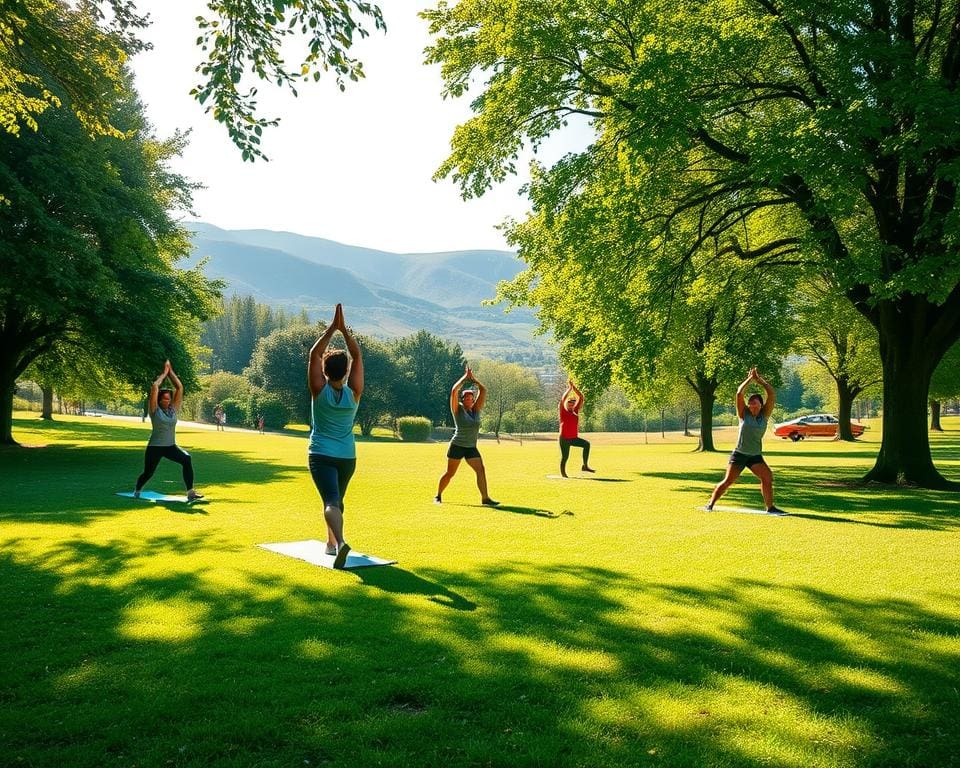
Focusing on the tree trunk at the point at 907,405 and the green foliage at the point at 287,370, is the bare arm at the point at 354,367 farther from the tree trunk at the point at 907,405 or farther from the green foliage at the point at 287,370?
the green foliage at the point at 287,370

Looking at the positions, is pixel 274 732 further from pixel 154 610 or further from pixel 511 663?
pixel 154 610

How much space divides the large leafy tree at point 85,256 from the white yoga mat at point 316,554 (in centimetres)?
1569

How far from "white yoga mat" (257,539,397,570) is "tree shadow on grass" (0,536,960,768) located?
76 cm

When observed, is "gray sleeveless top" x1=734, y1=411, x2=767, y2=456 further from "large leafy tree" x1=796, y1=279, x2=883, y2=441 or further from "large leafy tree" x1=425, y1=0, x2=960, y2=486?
"large leafy tree" x1=796, y1=279, x2=883, y2=441

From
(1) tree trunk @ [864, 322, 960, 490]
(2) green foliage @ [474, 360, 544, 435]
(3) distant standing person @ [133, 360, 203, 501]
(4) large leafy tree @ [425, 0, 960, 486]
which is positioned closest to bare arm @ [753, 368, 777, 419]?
(4) large leafy tree @ [425, 0, 960, 486]

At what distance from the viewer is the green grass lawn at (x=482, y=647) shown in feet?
12.2

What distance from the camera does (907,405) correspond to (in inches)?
695

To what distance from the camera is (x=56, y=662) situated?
15.6 feet

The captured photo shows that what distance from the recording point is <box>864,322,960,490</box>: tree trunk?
17.6 meters

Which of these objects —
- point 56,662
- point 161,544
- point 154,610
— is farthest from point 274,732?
point 161,544

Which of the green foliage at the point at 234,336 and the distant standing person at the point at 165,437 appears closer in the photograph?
the distant standing person at the point at 165,437

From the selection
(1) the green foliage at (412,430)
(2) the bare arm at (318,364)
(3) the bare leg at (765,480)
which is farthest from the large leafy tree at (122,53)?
(1) the green foliage at (412,430)

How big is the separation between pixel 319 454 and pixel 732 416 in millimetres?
149629

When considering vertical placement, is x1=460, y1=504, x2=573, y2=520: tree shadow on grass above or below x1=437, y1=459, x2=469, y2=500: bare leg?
below
